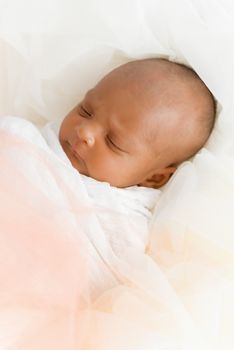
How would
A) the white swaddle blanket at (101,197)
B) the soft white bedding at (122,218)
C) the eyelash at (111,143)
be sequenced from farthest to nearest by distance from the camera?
the eyelash at (111,143) < the white swaddle blanket at (101,197) < the soft white bedding at (122,218)

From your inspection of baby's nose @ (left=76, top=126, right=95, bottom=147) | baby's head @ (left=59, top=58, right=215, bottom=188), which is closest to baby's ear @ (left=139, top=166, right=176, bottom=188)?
baby's head @ (left=59, top=58, right=215, bottom=188)

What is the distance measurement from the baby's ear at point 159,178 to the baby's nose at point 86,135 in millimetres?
134

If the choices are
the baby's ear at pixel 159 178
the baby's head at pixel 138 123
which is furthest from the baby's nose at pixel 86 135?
the baby's ear at pixel 159 178

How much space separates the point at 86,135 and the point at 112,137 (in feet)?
0.15

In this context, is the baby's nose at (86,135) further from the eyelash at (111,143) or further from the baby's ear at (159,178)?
the baby's ear at (159,178)

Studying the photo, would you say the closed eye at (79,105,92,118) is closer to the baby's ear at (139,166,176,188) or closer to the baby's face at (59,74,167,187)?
the baby's face at (59,74,167,187)

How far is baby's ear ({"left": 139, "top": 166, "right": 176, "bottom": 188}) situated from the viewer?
118 centimetres

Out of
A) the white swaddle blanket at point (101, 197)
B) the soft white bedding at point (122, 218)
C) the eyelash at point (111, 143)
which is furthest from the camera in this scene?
the eyelash at point (111, 143)

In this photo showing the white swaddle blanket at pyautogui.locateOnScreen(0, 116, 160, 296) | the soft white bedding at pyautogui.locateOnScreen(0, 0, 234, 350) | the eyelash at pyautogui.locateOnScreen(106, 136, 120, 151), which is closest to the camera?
the soft white bedding at pyautogui.locateOnScreen(0, 0, 234, 350)

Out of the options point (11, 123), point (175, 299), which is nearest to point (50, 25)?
point (11, 123)

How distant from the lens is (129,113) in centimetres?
112

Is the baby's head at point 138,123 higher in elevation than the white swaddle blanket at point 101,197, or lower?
higher

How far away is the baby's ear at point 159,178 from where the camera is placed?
3.89ft

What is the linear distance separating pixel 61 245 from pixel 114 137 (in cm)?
25
